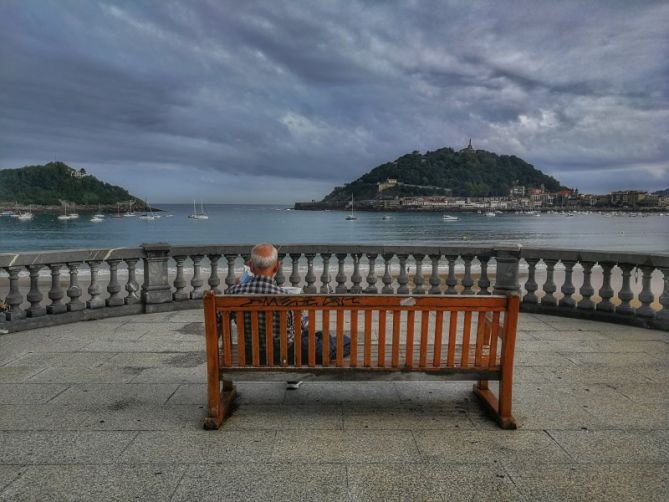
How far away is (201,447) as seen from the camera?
12.1ft

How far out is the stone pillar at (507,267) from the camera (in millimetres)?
8617

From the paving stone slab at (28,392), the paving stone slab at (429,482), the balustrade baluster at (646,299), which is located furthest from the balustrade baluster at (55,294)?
the balustrade baluster at (646,299)

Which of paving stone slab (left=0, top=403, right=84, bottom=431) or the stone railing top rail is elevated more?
the stone railing top rail

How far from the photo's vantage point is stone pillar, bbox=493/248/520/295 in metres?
8.62

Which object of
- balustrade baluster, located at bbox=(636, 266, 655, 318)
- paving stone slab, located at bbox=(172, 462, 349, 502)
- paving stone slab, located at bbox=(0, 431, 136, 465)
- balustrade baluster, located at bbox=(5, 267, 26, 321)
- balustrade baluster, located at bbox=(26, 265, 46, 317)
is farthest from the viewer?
balustrade baluster, located at bbox=(636, 266, 655, 318)

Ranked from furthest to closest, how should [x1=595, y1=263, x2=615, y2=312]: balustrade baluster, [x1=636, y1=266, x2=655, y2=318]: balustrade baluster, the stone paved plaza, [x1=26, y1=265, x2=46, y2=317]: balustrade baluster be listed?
[x1=595, y1=263, x2=615, y2=312]: balustrade baluster
[x1=636, y1=266, x2=655, y2=318]: balustrade baluster
[x1=26, y1=265, x2=46, y2=317]: balustrade baluster
the stone paved plaza

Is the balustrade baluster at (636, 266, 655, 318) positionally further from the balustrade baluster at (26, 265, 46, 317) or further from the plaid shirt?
the balustrade baluster at (26, 265, 46, 317)

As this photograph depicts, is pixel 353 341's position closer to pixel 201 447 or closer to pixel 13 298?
pixel 201 447

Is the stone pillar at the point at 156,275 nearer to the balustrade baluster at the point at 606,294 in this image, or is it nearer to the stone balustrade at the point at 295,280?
the stone balustrade at the point at 295,280

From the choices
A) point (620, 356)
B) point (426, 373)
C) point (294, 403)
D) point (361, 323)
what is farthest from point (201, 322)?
point (620, 356)

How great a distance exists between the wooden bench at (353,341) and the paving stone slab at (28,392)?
1.88m

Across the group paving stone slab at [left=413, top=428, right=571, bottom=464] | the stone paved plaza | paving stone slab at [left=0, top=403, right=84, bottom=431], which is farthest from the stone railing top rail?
paving stone slab at [left=413, top=428, right=571, bottom=464]

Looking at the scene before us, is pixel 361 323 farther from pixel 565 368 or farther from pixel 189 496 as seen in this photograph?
pixel 189 496

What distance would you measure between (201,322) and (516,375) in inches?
192
